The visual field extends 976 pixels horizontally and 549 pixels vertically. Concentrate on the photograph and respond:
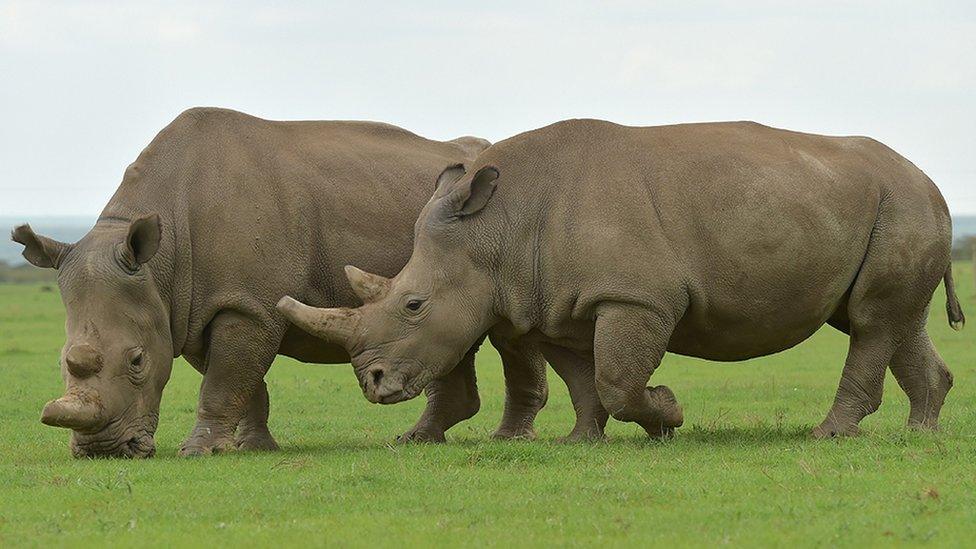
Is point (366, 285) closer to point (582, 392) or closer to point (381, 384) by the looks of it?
point (381, 384)

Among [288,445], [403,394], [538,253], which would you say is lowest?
[288,445]

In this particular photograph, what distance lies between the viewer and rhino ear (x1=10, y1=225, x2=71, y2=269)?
11.4m

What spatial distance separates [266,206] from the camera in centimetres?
1203

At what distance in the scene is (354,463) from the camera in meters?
10.8

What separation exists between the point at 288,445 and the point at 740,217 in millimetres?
3976

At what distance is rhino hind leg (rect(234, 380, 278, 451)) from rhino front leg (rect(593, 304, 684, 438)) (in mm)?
2721

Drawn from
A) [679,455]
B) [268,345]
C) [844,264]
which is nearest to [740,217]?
[844,264]

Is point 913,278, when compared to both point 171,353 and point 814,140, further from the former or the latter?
point 171,353

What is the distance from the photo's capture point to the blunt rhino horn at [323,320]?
37.7 ft

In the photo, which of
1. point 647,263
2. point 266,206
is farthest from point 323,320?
point 647,263

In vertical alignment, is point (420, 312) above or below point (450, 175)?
below

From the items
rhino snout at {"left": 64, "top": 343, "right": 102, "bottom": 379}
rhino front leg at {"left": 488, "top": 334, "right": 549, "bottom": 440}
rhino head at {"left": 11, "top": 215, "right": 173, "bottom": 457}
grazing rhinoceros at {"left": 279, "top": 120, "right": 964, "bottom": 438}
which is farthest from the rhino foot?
rhino snout at {"left": 64, "top": 343, "right": 102, "bottom": 379}

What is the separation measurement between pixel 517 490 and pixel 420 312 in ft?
7.92

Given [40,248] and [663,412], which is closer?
[40,248]
